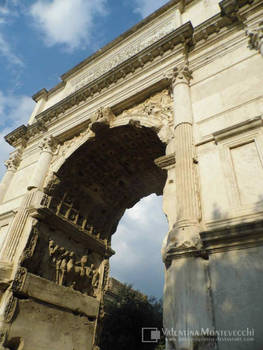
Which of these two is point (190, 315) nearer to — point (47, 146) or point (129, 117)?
point (129, 117)

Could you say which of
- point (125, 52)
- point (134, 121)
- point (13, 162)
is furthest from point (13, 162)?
point (125, 52)

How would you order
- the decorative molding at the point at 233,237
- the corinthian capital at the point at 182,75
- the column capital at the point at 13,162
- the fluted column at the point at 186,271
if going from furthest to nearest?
the column capital at the point at 13,162, the corinthian capital at the point at 182,75, the decorative molding at the point at 233,237, the fluted column at the point at 186,271

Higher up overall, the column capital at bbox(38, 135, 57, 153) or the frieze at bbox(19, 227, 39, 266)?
the column capital at bbox(38, 135, 57, 153)

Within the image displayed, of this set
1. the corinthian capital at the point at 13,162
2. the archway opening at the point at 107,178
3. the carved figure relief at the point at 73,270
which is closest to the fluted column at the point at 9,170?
the corinthian capital at the point at 13,162

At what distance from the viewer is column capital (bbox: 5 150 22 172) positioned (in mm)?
10988

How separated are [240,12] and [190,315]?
292 inches

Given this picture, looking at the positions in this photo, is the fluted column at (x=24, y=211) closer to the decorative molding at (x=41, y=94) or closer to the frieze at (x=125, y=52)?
the frieze at (x=125, y=52)

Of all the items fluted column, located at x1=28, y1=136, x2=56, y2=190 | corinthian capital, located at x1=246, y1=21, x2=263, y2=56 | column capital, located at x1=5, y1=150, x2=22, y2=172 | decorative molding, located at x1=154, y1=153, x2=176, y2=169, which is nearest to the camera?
decorative molding, located at x1=154, y1=153, x2=176, y2=169

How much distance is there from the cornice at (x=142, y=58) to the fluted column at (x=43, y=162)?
1332 mm

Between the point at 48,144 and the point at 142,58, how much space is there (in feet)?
15.8

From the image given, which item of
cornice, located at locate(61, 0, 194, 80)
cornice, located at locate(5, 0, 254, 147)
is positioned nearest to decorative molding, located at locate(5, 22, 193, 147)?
cornice, located at locate(5, 0, 254, 147)

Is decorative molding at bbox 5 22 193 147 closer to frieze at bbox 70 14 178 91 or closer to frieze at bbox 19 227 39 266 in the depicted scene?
frieze at bbox 70 14 178 91

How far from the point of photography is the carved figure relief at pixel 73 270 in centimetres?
837

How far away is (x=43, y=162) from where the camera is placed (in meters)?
9.48
